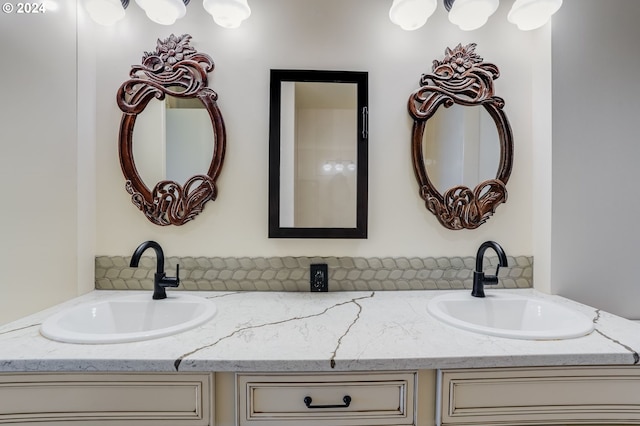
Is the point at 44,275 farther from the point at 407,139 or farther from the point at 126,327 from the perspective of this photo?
the point at 407,139

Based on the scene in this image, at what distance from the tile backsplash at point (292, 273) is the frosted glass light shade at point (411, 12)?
1.02m

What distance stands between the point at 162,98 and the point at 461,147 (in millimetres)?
1373

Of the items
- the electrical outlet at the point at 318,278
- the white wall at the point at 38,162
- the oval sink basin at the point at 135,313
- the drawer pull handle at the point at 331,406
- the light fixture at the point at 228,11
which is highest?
the light fixture at the point at 228,11

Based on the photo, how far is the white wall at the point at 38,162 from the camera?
111 cm

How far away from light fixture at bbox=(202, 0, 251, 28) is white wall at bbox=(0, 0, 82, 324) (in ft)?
2.03

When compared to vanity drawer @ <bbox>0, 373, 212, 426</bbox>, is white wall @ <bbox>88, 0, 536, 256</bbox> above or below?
above

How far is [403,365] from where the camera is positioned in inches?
28.7

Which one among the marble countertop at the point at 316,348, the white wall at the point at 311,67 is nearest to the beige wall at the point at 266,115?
the white wall at the point at 311,67

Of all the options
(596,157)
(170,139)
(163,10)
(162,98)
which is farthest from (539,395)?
(163,10)

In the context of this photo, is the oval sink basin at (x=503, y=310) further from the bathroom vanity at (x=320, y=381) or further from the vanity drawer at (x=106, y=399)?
the vanity drawer at (x=106, y=399)

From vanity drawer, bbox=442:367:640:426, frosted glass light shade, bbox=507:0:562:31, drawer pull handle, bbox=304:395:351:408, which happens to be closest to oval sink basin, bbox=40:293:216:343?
drawer pull handle, bbox=304:395:351:408

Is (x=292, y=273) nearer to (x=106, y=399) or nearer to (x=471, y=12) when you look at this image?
(x=106, y=399)

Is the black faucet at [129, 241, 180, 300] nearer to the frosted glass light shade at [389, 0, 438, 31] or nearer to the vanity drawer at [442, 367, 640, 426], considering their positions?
the vanity drawer at [442, 367, 640, 426]

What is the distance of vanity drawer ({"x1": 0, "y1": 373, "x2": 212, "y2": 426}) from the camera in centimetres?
72
